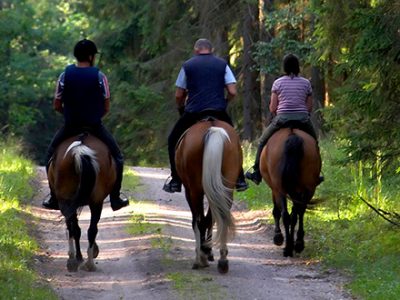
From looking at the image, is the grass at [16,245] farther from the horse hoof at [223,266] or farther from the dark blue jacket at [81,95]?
the horse hoof at [223,266]

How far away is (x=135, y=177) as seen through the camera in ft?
78.3

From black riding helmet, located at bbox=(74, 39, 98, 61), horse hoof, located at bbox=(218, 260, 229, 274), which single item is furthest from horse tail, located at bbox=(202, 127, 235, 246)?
black riding helmet, located at bbox=(74, 39, 98, 61)

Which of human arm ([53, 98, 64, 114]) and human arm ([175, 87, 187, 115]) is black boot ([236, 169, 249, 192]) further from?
human arm ([53, 98, 64, 114])

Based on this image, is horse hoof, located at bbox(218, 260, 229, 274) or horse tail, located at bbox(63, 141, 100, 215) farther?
horse tail, located at bbox(63, 141, 100, 215)

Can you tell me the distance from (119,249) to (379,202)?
4061mm

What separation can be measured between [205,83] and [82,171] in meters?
1.85

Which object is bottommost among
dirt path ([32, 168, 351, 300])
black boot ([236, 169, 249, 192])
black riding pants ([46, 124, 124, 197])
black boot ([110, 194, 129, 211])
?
dirt path ([32, 168, 351, 300])

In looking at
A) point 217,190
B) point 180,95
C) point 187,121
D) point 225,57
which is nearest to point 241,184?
point 217,190

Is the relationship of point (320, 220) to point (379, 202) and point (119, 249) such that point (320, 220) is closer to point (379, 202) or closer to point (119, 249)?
point (379, 202)

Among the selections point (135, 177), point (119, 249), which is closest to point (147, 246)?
point (119, 249)

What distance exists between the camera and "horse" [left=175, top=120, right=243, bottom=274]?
11188mm

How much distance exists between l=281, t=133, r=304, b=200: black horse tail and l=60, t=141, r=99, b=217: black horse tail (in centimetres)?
249

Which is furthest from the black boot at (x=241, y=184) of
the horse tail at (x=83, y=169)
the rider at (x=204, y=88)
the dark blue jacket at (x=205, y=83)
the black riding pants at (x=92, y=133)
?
the horse tail at (x=83, y=169)

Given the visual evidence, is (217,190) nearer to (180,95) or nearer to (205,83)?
(205,83)
